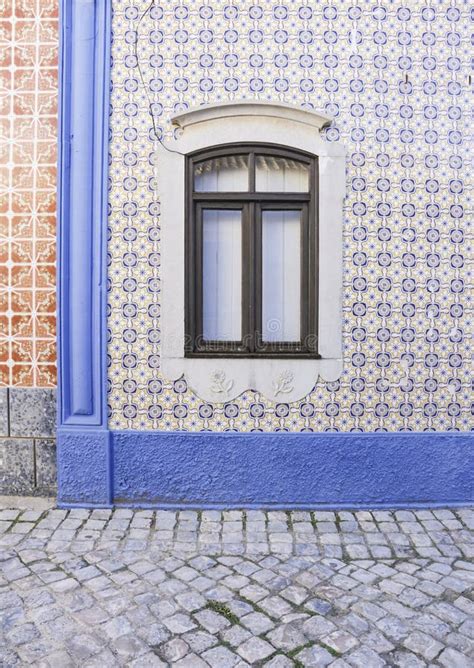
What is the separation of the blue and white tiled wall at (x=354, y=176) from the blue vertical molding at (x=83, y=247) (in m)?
0.12

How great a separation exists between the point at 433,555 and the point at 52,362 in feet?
10.8

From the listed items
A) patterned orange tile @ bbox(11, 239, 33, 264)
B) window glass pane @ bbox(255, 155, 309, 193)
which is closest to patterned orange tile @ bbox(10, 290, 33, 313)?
patterned orange tile @ bbox(11, 239, 33, 264)

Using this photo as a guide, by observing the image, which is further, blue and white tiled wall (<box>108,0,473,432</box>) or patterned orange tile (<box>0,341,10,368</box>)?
patterned orange tile (<box>0,341,10,368</box>)

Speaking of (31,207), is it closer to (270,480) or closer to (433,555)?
(270,480)

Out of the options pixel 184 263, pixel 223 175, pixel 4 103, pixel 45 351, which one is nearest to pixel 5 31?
pixel 4 103

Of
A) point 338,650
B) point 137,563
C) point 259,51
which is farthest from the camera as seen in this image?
point 259,51

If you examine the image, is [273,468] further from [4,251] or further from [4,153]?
[4,153]

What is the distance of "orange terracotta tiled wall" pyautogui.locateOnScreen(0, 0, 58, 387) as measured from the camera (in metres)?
4.26

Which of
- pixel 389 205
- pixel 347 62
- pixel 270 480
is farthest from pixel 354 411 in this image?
pixel 347 62

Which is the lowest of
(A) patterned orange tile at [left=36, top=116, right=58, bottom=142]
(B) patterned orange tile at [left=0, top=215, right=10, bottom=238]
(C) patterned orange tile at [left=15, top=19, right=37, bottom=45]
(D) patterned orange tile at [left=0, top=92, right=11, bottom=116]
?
(B) patterned orange tile at [left=0, top=215, right=10, bottom=238]

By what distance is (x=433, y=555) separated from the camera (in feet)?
11.3

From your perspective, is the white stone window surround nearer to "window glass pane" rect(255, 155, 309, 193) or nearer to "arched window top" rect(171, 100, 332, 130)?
"arched window top" rect(171, 100, 332, 130)

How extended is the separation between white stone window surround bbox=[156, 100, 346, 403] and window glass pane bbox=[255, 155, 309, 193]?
0.16 meters

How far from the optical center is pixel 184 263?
4223mm
